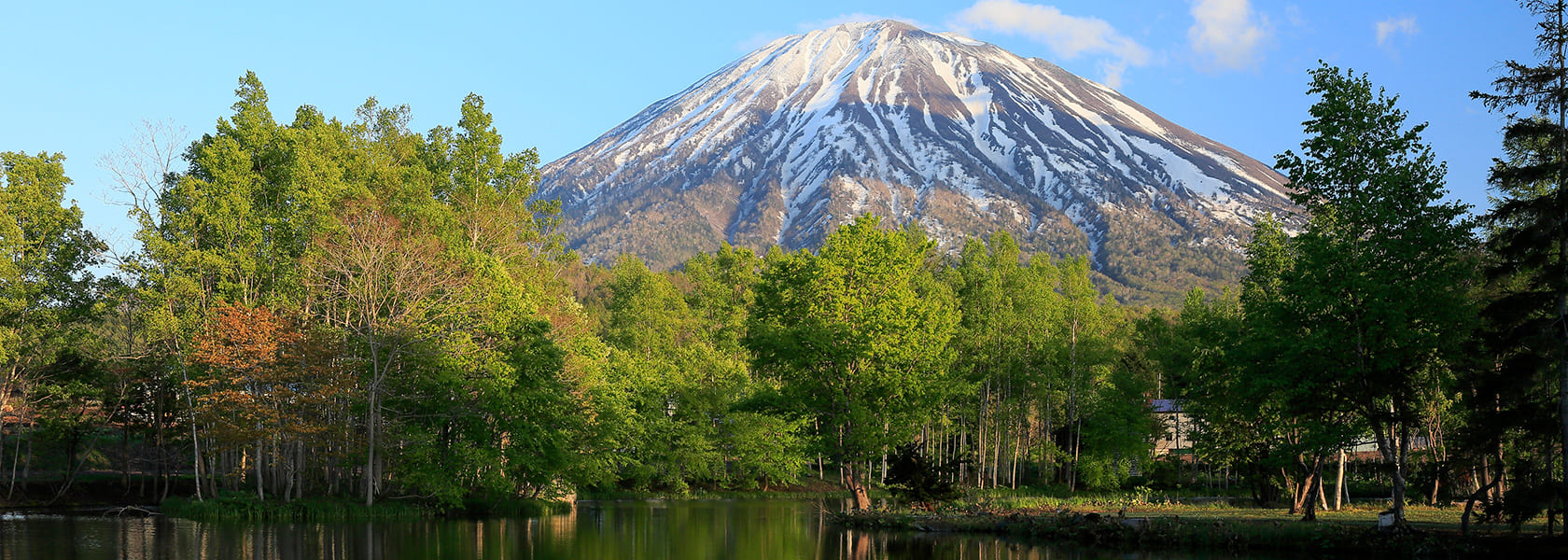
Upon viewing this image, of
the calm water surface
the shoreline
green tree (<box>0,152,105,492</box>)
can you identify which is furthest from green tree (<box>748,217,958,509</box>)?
green tree (<box>0,152,105,492</box>)

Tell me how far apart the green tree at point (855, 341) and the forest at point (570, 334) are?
11 cm

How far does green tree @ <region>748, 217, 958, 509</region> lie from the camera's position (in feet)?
115

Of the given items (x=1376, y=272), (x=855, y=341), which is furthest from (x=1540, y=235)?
(x=855, y=341)

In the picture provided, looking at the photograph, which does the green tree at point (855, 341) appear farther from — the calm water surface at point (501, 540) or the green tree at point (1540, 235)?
Answer: the green tree at point (1540, 235)

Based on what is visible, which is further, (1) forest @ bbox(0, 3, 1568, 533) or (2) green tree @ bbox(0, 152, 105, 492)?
(2) green tree @ bbox(0, 152, 105, 492)

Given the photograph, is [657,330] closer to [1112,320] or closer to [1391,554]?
[1112,320]

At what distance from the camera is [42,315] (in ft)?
144

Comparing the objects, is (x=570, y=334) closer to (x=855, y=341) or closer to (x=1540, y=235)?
(x=855, y=341)

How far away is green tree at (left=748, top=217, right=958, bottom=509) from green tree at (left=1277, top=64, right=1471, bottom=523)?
12160 mm

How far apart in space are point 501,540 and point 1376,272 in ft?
75.3

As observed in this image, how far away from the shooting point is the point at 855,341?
35.3 metres

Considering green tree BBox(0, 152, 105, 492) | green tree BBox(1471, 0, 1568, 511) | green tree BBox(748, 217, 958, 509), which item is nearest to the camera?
green tree BBox(1471, 0, 1568, 511)

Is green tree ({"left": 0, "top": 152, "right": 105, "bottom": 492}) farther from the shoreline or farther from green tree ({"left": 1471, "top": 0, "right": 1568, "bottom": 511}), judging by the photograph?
green tree ({"left": 1471, "top": 0, "right": 1568, "bottom": 511})

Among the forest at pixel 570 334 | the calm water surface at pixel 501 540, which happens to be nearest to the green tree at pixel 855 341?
the forest at pixel 570 334
